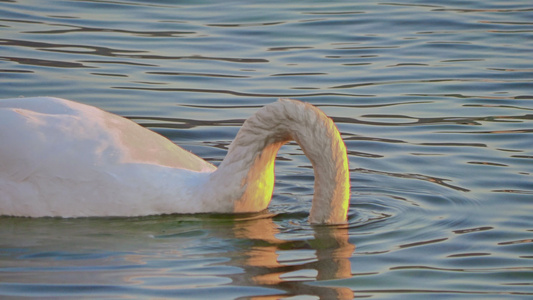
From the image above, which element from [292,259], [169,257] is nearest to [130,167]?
[169,257]

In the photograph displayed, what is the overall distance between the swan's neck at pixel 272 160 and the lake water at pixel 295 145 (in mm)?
134

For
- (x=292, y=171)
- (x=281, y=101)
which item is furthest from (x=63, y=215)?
(x=292, y=171)

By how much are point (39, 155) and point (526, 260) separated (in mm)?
3050

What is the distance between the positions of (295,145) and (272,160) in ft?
7.10

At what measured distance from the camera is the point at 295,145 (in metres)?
9.85

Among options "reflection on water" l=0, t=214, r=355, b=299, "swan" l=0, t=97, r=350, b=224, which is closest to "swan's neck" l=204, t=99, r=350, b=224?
"swan" l=0, t=97, r=350, b=224

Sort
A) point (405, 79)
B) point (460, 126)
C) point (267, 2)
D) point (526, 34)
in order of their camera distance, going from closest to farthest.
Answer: point (460, 126), point (405, 79), point (526, 34), point (267, 2)

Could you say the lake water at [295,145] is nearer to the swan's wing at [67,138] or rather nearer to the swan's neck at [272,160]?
the swan's neck at [272,160]

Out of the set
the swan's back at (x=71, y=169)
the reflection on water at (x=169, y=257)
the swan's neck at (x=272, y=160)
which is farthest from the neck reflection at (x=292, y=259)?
the swan's back at (x=71, y=169)

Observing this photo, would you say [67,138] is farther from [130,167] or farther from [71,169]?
[130,167]

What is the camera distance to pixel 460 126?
10.3 meters

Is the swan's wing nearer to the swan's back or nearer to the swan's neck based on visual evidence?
the swan's back

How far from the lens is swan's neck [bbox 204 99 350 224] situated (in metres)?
7.12

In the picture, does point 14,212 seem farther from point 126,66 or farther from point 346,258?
point 126,66
